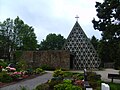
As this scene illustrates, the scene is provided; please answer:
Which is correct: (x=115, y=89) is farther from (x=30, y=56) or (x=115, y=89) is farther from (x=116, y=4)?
(x=30, y=56)

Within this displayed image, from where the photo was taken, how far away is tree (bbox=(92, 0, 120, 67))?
26656 mm

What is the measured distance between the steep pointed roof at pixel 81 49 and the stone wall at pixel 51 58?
10.8ft

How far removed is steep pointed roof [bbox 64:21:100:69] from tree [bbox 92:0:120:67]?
75.0 feet

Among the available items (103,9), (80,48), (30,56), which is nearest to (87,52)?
(80,48)

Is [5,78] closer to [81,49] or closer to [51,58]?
[51,58]

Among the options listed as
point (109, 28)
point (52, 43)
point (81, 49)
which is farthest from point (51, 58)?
point (52, 43)

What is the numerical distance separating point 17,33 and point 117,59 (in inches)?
2017

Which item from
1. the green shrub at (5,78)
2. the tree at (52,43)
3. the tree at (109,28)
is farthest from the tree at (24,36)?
the green shrub at (5,78)

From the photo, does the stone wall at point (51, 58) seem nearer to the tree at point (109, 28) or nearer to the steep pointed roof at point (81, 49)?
the steep pointed roof at point (81, 49)

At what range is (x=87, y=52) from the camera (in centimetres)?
5141

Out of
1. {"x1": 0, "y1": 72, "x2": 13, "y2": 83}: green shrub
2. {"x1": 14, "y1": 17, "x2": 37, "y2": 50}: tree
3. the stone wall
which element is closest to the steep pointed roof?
the stone wall

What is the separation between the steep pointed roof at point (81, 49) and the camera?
2012 inches

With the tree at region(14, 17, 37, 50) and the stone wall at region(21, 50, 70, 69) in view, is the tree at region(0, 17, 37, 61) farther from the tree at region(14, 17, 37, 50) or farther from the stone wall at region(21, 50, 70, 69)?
the stone wall at region(21, 50, 70, 69)

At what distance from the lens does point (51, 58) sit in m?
49.9
